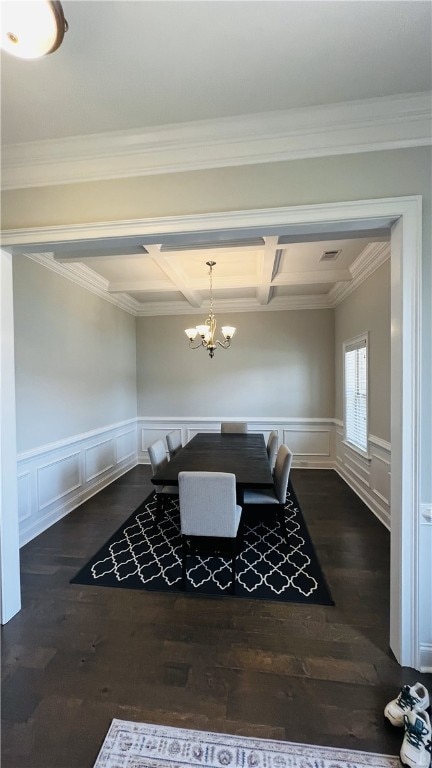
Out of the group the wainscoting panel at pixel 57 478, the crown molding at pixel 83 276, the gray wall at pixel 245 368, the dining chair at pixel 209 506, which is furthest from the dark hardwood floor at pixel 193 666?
the gray wall at pixel 245 368

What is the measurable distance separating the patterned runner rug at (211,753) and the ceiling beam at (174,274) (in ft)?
10.0

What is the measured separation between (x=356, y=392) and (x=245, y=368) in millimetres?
1978

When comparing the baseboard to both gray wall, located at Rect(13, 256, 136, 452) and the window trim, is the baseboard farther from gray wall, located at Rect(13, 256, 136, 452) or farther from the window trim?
gray wall, located at Rect(13, 256, 136, 452)

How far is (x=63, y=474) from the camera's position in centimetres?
346

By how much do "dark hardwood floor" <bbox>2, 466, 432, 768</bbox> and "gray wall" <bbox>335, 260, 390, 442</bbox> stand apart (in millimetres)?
1481

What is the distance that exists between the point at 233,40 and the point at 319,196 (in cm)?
77

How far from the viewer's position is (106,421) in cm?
453

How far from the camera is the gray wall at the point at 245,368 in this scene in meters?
5.27

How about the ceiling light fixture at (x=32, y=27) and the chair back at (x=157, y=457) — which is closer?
the ceiling light fixture at (x=32, y=27)

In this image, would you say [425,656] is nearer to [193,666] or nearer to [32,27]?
[193,666]

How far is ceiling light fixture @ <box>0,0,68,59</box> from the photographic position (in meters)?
0.92

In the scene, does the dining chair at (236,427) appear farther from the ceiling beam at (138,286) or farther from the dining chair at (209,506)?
the dining chair at (209,506)

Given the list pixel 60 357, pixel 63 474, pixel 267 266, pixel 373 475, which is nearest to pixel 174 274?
pixel 267 266

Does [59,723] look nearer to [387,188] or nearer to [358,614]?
[358,614]
